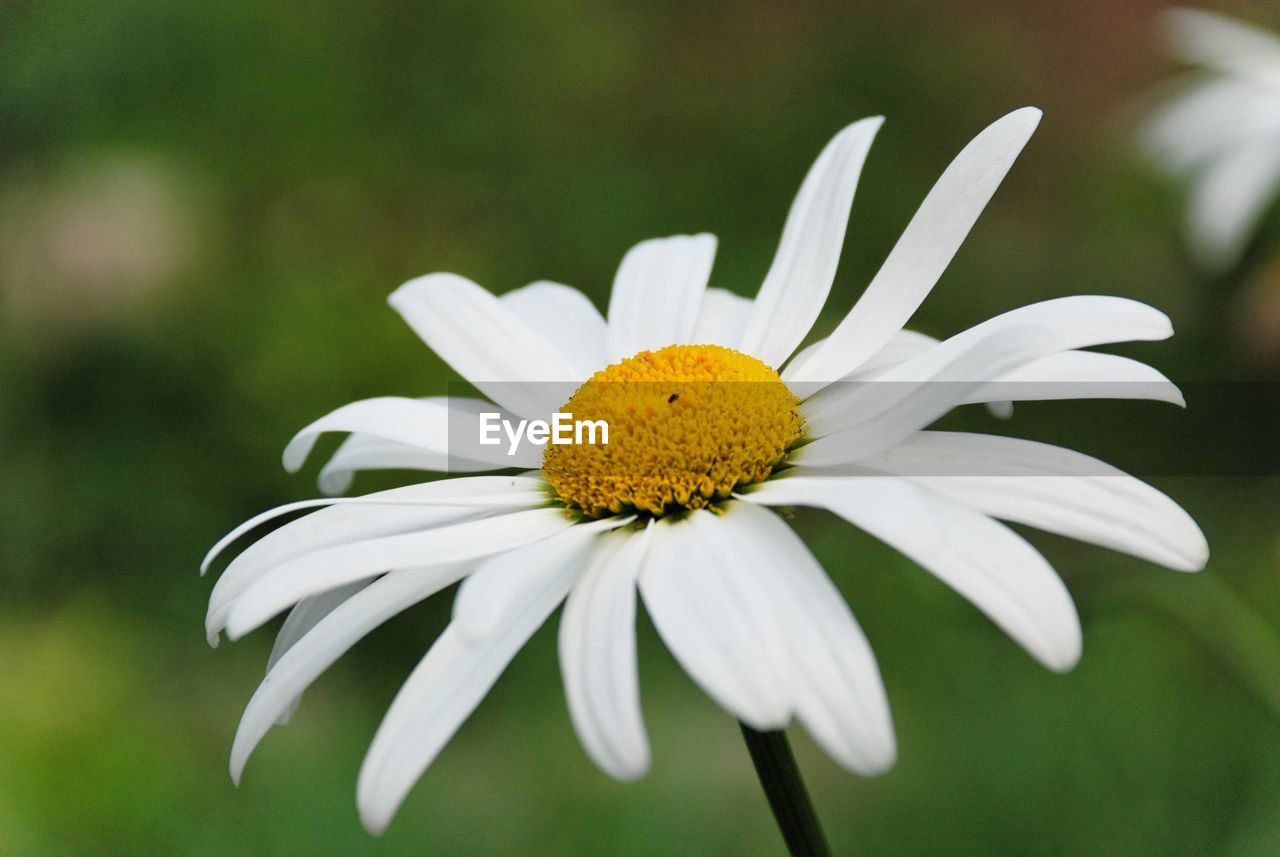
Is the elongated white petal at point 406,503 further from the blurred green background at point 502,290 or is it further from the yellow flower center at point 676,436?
the blurred green background at point 502,290

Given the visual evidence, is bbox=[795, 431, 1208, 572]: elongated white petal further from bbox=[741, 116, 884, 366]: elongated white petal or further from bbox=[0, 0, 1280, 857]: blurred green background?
bbox=[0, 0, 1280, 857]: blurred green background

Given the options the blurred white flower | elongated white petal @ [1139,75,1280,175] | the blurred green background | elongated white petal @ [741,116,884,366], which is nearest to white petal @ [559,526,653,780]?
elongated white petal @ [741,116,884,366]

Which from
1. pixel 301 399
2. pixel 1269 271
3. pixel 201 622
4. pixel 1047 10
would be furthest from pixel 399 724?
pixel 1047 10

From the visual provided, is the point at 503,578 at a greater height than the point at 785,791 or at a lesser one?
greater

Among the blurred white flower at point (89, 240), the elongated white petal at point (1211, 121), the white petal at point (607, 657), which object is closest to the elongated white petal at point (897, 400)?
the white petal at point (607, 657)

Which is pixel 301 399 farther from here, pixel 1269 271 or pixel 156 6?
pixel 1269 271

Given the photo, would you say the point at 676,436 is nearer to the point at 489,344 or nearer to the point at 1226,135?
the point at 489,344

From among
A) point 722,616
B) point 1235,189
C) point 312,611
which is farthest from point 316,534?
point 1235,189

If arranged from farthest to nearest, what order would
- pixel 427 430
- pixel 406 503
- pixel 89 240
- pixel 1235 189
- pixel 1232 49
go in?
pixel 89 240, pixel 1232 49, pixel 1235 189, pixel 427 430, pixel 406 503
